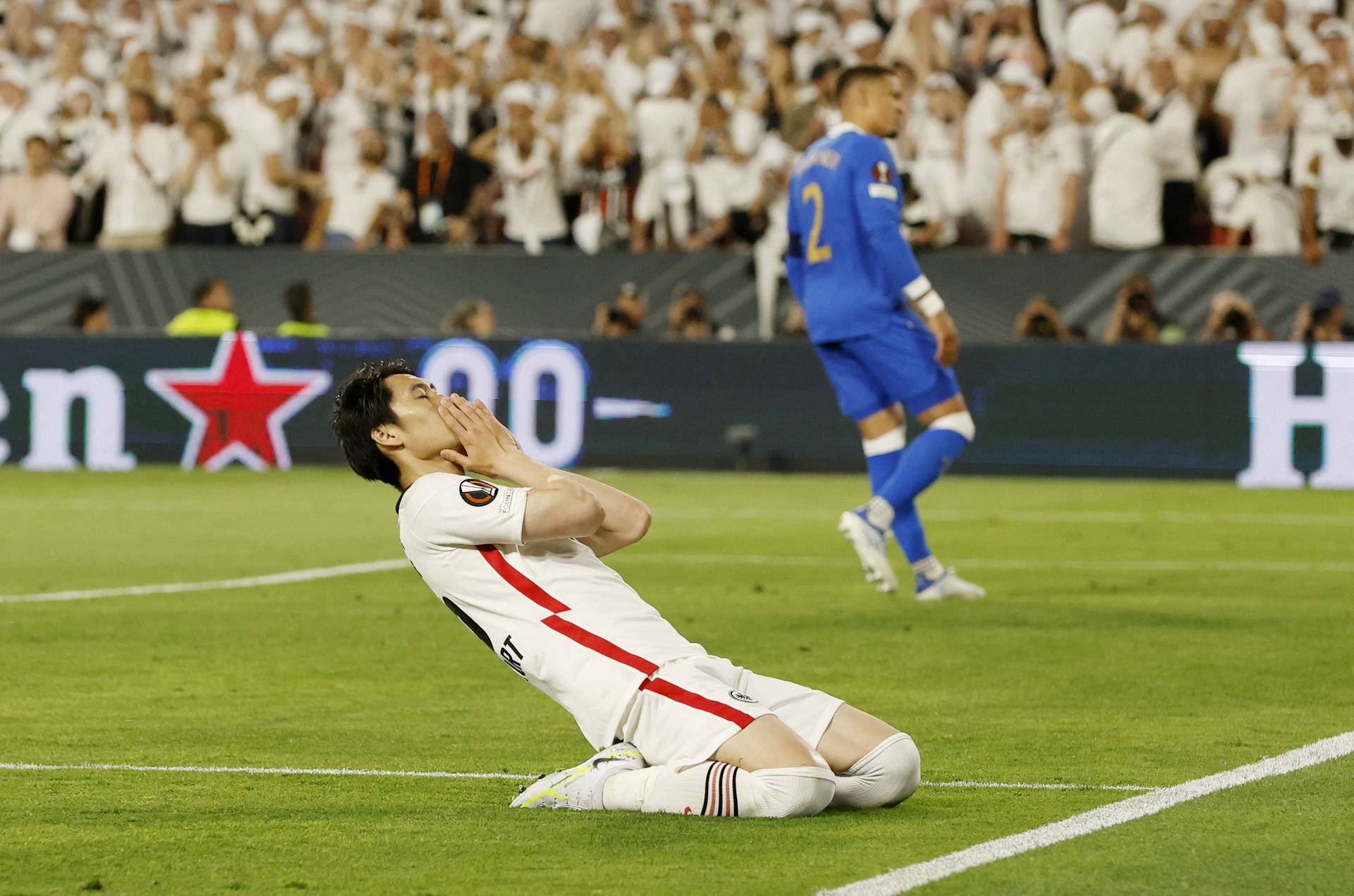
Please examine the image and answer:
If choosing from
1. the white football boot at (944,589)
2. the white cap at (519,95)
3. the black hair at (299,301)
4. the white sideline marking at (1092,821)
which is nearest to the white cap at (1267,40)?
the white cap at (519,95)

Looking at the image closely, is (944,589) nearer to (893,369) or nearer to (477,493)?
(893,369)

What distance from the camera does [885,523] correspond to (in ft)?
32.4

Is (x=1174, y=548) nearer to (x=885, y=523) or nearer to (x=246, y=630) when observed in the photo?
(x=885, y=523)

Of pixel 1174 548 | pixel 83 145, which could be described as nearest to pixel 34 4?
pixel 83 145

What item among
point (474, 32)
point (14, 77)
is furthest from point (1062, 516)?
point (14, 77)

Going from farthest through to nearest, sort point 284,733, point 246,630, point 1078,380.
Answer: point 1078,380 → point 246,630 → point 284,733

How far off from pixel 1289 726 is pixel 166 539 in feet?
27.0

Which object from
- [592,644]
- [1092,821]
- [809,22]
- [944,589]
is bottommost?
[944,589]

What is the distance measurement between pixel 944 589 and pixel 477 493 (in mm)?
5361

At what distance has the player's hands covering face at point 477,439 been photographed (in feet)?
17.0

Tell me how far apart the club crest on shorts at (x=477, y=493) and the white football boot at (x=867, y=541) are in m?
4.78

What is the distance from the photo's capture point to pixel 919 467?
32.7 feet

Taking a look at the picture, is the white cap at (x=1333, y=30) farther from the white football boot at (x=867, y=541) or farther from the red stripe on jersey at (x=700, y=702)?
the red stripe on jersey at (x=700, y=702)

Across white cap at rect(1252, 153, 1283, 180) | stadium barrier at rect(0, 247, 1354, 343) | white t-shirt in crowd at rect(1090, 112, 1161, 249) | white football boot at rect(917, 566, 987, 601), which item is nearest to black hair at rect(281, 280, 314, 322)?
→ stadium barrier at rect(0, 247, 1354, 343)
